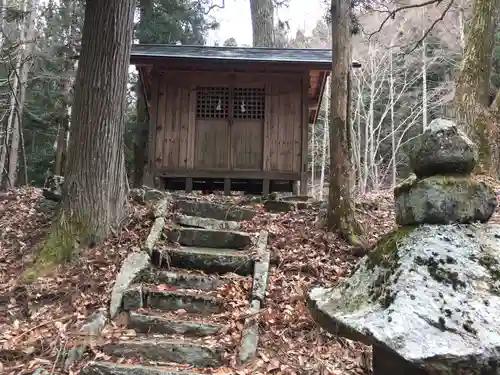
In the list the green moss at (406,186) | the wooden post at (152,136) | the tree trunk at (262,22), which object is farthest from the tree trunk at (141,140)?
the green moss at (406,186)

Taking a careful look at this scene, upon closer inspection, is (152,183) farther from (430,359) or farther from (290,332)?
(430,359)

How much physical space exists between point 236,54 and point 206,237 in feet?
17.8

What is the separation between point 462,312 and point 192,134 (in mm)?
9329

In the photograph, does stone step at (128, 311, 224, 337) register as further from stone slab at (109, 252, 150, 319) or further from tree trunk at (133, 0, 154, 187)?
tree trunk at (133, 0, 154, 187)

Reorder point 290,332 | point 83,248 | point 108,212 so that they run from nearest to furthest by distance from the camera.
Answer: point 290,332 < point 83,248 < point 108,212

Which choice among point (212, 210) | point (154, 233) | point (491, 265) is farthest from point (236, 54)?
point (491, 265)

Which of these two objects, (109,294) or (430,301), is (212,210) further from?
(430,301)

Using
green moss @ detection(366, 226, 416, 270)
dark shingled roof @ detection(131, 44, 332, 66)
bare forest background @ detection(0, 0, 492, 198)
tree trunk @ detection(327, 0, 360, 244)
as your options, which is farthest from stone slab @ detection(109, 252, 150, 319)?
bare forest background @ detection(0, 0, 492, 198)

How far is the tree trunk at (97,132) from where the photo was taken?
5688mm

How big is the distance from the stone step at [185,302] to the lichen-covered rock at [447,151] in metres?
3.42

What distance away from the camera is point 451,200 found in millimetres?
1612

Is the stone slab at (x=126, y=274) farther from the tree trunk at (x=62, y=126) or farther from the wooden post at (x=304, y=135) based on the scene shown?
the tree trunk at (x=62, y=126)

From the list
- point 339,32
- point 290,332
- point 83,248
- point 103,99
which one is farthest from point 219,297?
point 339,32

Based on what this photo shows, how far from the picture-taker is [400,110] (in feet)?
77.0
